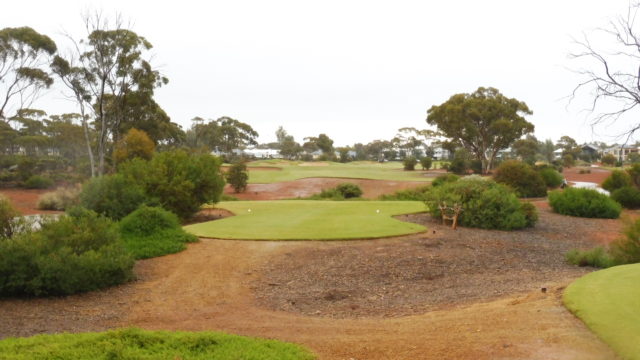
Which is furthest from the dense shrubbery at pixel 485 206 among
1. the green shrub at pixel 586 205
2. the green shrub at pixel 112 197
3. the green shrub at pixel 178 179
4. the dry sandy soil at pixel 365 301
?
the green shrub at pixel 112 197

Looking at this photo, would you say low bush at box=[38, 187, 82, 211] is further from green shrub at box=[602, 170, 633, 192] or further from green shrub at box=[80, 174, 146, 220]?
green shrub at box=[602, 170, 633, 192]

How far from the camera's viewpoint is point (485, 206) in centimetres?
1966

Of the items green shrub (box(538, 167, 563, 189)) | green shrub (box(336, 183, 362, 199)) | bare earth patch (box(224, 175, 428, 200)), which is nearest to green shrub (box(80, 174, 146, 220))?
green shrub (box(336, 183, 362, 199))

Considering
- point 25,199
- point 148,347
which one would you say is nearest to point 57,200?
point 25,199

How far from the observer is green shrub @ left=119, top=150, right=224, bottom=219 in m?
21.5

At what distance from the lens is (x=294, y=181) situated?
167ft

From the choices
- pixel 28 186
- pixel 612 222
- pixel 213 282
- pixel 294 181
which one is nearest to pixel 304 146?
pixel 294 181

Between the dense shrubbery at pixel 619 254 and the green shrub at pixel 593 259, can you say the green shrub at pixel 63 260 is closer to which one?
the green shrub at pixel 593 259

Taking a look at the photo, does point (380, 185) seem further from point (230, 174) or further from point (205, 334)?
point (205, 334)

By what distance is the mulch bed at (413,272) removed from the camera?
9953mm

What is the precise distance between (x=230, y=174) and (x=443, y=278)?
34044 mm

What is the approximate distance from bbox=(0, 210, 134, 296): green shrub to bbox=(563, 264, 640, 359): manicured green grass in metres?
9.29

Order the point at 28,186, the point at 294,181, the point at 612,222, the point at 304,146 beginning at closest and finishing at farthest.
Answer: the point at 612,222, the point at 28,186, the point at 294,181, the point at 304,146

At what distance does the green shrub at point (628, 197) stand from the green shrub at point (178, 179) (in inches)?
850
